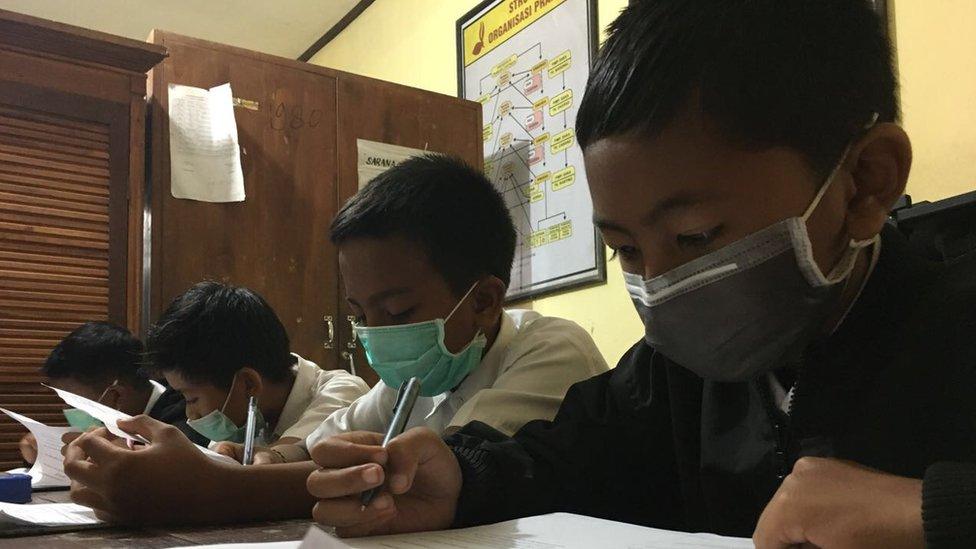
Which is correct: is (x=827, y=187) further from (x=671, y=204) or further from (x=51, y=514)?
(x=51, y=514)

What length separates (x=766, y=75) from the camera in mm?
601

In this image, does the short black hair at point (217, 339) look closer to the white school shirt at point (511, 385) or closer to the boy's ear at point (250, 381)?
the boy's ear at point (250, 381)

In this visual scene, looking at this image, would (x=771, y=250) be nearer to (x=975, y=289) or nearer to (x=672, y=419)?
(x=975, y=289)

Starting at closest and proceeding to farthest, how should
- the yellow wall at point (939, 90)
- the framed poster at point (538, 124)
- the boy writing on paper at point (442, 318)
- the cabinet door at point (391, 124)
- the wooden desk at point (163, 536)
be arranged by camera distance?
the wooden desk at point (163, 536) → the boy writing on paper at point (442, 318) → the yellow wall at point (939, 90) → the framed poster at point (538, 124) → the cabinet door at point (391, 124)

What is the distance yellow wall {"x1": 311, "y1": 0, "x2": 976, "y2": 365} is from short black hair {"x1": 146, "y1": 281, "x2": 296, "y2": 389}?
71 cm

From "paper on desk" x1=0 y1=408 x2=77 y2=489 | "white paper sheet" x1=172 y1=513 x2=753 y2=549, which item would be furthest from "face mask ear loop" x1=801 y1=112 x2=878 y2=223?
"paper on desk" x1=0 y1=408 x2=77 y2=489

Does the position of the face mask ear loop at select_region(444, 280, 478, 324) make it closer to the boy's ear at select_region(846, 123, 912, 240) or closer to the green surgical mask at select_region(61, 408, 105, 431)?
the boy's ear at select_region(846, 123, 912, 240)

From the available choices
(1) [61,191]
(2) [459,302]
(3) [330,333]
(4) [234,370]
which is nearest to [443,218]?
(2) [459,302]

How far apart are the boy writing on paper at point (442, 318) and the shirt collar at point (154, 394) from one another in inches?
31.4

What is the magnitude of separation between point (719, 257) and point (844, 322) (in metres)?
0.11

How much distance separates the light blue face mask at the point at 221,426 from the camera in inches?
58.1

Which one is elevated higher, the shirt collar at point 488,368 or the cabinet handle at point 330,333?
Result: the cabinet handle at point 330,333

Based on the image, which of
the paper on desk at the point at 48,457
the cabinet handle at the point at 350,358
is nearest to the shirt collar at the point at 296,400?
the paper on desk at the point at 48,457

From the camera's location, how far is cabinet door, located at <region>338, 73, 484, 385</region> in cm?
212
